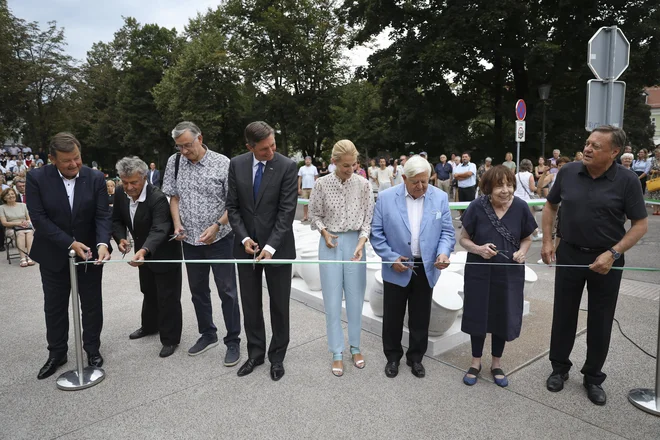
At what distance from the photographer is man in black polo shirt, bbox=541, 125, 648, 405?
3.00 metres

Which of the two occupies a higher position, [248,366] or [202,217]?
[202,217]

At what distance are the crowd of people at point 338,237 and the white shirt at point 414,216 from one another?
1cm

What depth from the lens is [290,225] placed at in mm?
3539

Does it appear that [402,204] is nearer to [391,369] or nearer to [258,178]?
[258,178]

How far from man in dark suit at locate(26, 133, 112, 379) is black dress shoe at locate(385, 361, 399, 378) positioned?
7.90 ft

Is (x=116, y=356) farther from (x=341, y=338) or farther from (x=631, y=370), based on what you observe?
(x=631, y=370)

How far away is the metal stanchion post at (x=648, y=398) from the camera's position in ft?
9.83

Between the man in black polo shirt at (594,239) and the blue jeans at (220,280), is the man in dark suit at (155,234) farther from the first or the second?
the man in black polo shirt at (594,239)

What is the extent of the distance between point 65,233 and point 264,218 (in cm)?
157

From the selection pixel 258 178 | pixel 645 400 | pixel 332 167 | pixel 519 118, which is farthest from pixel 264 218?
pixel 332 167

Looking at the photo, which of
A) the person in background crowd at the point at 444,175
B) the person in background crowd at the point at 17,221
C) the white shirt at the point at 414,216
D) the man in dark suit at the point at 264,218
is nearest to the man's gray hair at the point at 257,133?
the man in dark suit at the point at 264,218

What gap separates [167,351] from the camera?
405 centimetres

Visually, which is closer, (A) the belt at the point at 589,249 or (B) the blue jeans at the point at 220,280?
(A) the belt at the point at 589,249

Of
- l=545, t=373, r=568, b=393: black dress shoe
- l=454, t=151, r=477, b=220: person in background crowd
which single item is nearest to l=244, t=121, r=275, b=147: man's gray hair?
l=545, t=373, r=568, b=393: black dress shoe
